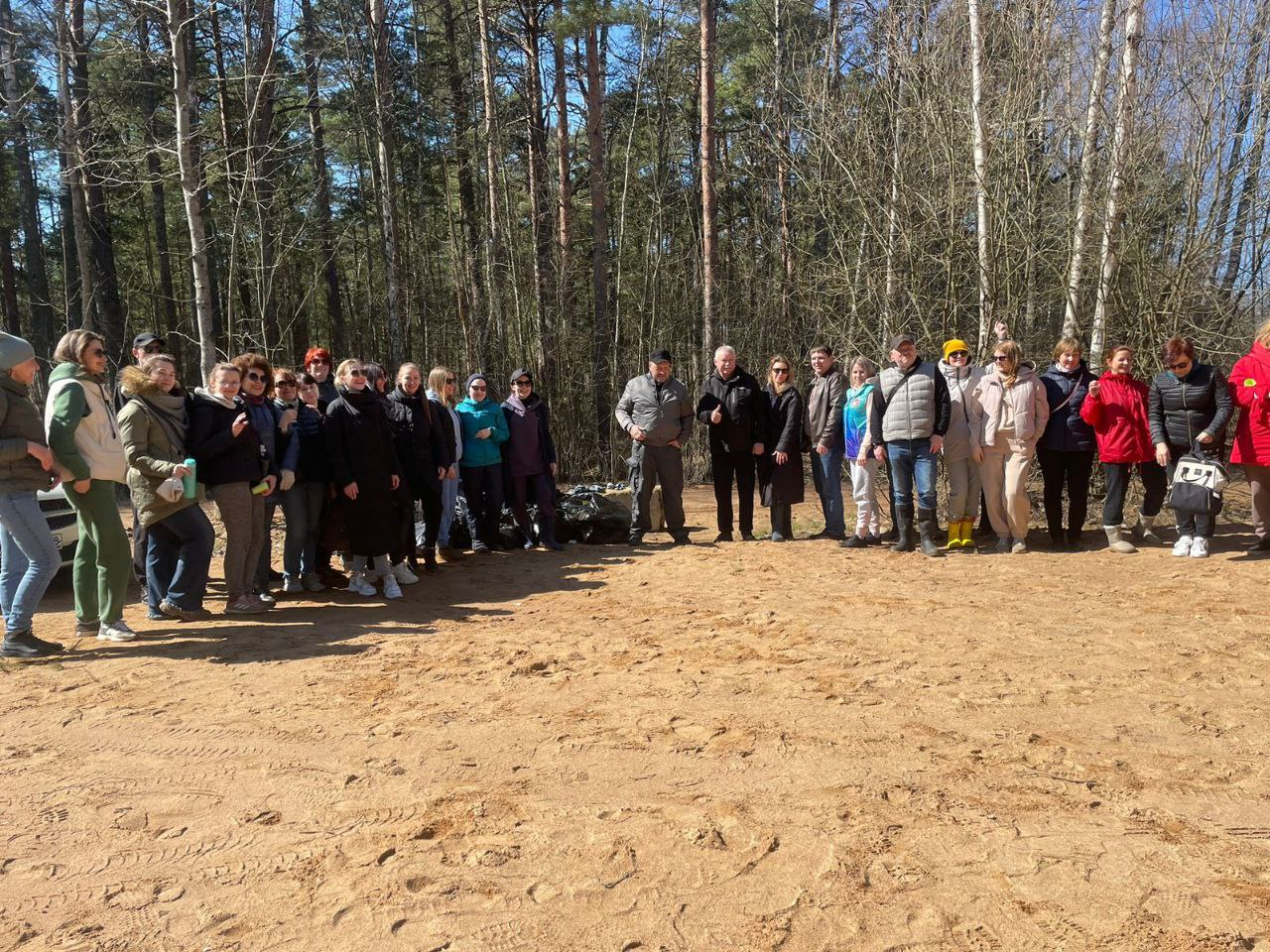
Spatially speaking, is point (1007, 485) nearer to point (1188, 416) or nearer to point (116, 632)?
point (1188, 416)

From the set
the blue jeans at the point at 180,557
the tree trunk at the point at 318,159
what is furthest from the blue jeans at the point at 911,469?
the tree trunk at the point at 318,159

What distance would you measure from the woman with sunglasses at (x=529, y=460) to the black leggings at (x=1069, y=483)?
4.79m

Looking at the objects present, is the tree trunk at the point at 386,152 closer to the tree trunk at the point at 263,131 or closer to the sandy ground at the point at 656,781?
the tree trunk at the point at 263,131

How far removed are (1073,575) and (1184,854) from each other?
15.5 feet

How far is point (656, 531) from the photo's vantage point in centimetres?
1016

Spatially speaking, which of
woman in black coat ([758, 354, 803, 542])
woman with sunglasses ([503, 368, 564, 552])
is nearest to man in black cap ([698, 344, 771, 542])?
woman in black coat ([758, 354, 803, 542])

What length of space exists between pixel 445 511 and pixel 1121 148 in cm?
839

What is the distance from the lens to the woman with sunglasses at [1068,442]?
8.18 metres

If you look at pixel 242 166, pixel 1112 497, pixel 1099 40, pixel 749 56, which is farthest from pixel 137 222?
pixel 1112 497

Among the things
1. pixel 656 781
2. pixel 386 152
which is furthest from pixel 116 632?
pixel 386 152

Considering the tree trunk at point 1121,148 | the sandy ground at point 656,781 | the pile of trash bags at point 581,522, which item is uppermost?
the tree trunk at point 1121,148

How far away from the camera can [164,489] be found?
5.70 m

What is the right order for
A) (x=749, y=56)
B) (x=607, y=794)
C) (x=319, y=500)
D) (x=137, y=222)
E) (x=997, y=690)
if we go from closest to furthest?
(x=607, y=794) → (x=997, y=690) → (x=319, y=500) → (x=749, y=56) → (x=137, y=222)

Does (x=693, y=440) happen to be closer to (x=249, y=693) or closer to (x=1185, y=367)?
(x=1185, y=367)
